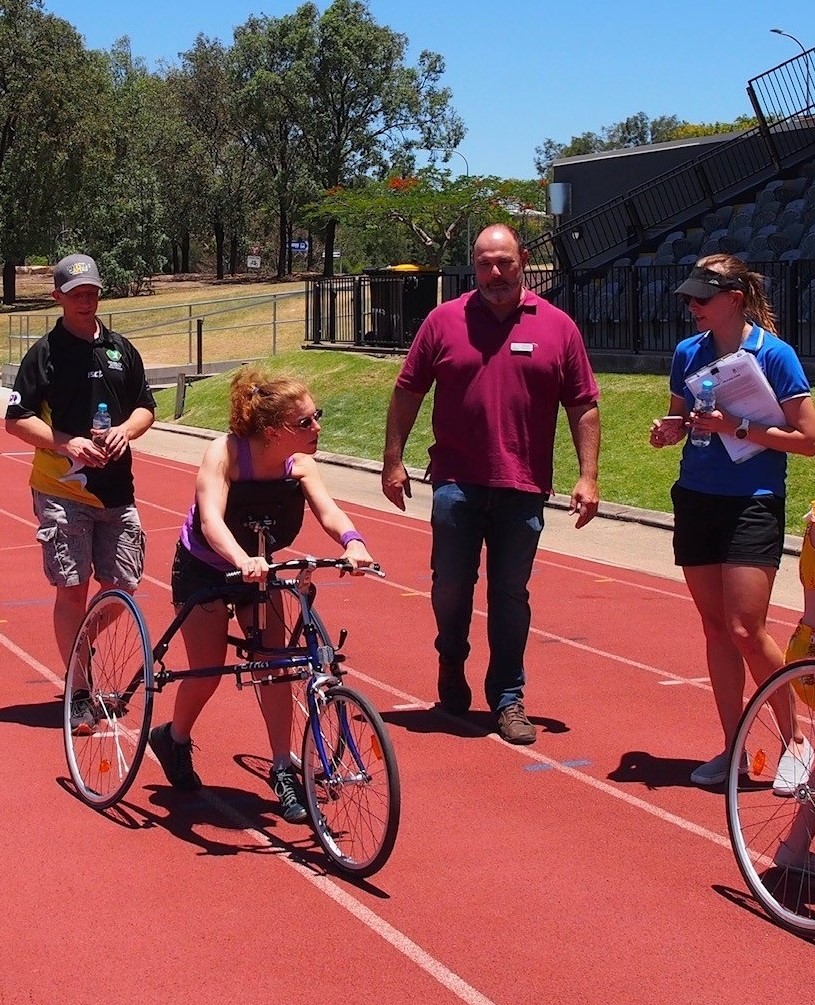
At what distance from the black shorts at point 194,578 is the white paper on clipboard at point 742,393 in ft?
6.15

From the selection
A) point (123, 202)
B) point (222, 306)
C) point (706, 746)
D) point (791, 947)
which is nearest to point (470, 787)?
point (706, 746)

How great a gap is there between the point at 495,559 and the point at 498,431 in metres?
0.61

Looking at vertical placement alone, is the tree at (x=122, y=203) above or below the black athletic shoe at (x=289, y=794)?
above

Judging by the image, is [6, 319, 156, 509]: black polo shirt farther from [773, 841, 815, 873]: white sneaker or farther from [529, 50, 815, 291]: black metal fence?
[529, 50, 815, 291]: black metal fence

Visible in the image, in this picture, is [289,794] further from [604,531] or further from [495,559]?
[604,531]

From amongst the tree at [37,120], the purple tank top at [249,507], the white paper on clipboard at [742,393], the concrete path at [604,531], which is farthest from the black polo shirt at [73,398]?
the tree at [37,120]

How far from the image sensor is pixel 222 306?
5197 centimetres

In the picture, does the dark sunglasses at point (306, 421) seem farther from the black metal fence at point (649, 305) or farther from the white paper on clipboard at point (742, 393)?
the black metal fence at point (649, 305)

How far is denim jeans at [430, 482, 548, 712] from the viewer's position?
6.57 m

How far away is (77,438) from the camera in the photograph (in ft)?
21.2

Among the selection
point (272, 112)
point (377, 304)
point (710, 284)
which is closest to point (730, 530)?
point (710, 284)

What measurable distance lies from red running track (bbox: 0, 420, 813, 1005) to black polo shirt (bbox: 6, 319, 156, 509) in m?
1.16

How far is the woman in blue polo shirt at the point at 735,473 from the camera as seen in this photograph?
5.47 meters

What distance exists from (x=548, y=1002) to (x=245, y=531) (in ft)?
6.85
